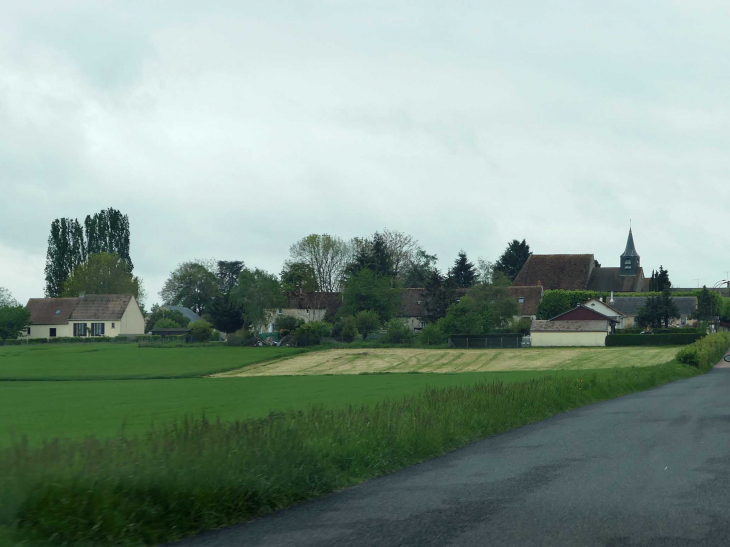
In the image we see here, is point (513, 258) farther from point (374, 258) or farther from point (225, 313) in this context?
point (225, 313)

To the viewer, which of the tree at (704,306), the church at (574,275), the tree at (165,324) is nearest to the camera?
the tree at (704,306)

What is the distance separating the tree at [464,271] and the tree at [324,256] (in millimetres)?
22079

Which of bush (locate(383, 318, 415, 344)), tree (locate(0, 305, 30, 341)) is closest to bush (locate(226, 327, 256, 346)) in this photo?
bush (locate(383, 318, 415, 344))

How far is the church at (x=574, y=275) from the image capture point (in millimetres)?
121650

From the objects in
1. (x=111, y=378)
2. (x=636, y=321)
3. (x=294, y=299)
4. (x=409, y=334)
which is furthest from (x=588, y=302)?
(x=111, y=378)

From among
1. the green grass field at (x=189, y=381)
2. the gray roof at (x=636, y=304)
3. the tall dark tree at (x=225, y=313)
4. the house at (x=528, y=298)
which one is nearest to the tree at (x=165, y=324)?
the tall dark tree at (x=225, y=313)

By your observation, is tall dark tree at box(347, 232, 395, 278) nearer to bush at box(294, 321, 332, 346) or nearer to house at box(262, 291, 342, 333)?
house at box(262, 291, 342, 333)

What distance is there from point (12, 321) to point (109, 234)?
1015 inches

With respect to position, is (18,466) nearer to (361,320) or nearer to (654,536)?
(654,536)

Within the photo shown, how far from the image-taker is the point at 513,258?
13900 cm

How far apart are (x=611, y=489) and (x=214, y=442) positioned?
193 inches

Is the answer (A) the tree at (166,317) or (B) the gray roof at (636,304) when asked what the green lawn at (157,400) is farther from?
(A) the tree at (166,317)

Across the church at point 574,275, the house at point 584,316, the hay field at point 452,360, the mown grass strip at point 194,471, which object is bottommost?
the hay field at point 452,360

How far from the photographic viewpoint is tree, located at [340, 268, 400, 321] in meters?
97.6
